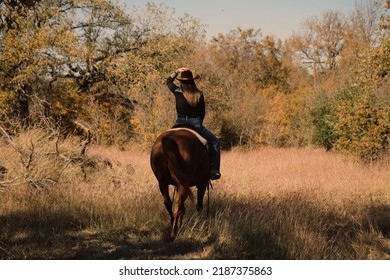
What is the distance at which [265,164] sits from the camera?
15.2m

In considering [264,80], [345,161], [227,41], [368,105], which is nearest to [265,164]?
[345,161]

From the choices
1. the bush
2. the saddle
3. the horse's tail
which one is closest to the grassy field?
the horse's tail

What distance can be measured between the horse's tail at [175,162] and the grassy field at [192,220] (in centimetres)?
85

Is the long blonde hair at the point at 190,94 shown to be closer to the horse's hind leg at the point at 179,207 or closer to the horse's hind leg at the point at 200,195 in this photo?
the horse's hind leg at the point at 200,195

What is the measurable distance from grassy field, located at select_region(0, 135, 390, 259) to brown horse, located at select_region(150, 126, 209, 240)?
61cm

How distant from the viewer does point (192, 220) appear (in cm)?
652

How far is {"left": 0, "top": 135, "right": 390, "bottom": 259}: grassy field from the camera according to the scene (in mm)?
5609

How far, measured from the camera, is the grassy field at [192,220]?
5609 millimetres

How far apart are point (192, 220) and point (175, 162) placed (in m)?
1.36

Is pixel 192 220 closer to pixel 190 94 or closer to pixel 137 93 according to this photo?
pixel 190 94

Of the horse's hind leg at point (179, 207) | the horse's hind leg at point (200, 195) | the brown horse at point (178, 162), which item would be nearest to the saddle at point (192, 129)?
the brown horse at point (178, 162)

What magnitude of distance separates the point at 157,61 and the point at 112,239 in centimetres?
1596

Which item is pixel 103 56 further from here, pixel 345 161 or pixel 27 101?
pixel 345 161

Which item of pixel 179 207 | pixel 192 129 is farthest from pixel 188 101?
pixel 179 207
